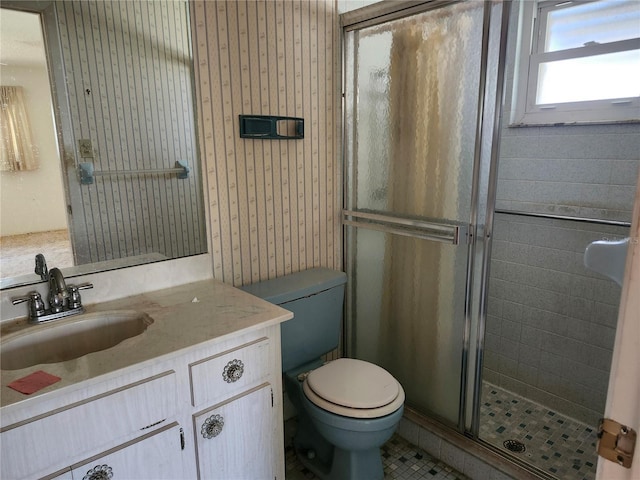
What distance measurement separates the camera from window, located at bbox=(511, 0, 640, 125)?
1.73m

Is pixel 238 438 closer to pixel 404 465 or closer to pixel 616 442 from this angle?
pixel 404 465

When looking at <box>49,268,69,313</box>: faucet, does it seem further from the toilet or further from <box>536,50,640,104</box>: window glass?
<box>536,50,640,104</box>: window glass

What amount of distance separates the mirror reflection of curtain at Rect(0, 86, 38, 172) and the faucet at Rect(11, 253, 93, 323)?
0.94ft

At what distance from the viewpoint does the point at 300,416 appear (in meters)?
Answer: 1.94

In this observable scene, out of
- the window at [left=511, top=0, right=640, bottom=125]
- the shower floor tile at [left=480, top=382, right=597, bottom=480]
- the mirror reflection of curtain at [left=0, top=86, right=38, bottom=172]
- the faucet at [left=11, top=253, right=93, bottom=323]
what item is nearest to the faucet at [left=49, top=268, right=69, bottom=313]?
the faucet at [left=11, top=253, right=93, bottom=323]

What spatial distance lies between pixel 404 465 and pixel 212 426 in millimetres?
1027

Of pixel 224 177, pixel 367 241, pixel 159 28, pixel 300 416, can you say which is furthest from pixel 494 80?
pixel 300 416

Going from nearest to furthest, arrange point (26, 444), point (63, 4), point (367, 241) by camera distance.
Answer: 1. point (26, 444)
2. point (63, 4)
3. point (367, 241)

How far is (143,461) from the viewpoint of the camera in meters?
1.13

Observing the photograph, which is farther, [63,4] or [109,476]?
[63,4]

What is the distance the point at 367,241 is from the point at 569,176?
99cm

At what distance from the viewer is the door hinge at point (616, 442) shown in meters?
0.51

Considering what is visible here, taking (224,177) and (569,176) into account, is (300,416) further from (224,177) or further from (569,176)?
(569,176)

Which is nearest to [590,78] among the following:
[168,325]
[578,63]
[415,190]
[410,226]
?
[578,63]
